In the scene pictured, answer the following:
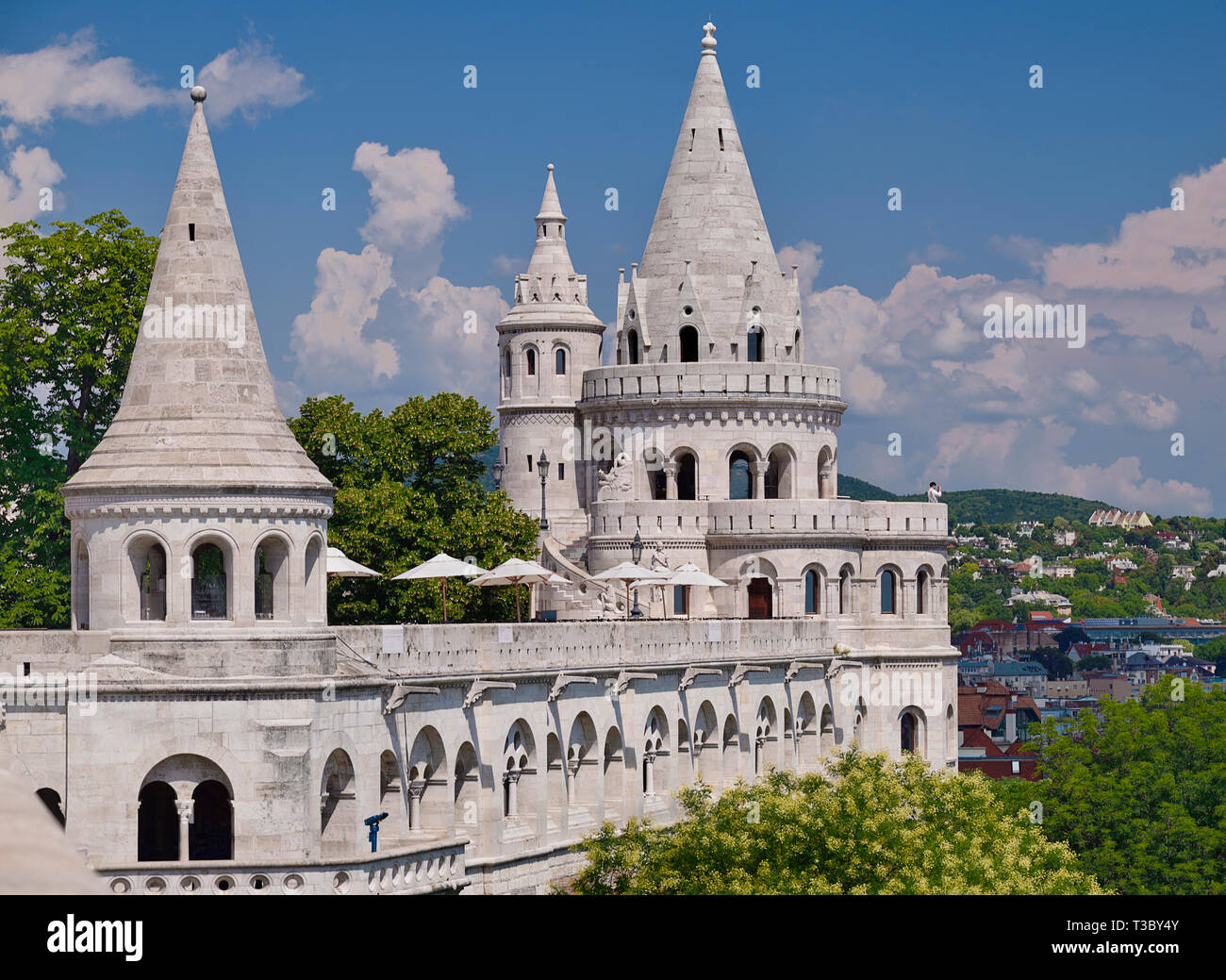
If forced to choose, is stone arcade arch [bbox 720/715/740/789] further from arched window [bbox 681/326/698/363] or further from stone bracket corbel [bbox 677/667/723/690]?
arched window [bbox 681/326/698/363]

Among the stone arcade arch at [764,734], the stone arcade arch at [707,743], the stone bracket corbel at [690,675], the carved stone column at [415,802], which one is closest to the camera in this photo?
the carved stone column at [415,802]

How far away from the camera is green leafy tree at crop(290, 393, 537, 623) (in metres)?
78.7

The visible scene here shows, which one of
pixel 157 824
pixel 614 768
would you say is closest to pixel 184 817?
pixel 157 824

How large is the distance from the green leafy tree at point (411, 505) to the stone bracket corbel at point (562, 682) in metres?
16.8

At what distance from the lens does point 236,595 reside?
46156 mm

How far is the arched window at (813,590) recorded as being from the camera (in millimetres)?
90050

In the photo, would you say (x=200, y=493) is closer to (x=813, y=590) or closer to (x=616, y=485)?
(x=616, y=485)

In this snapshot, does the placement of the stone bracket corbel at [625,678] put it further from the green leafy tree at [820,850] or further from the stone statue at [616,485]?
the stone statue at [616,485]

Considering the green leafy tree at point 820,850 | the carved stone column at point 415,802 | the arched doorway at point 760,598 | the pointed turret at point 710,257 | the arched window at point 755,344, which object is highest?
the pointed turret at point 710,257

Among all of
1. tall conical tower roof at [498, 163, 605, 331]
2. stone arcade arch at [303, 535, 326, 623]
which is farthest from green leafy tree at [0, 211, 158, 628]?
stone arcade arch at [303, 535, 326, 623]

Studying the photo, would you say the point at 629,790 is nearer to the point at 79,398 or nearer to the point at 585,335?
the point at 79,398

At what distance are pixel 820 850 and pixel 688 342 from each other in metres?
44.3

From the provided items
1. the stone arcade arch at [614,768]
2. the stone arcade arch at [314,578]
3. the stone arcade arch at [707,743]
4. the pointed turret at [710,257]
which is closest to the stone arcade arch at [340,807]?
the stone arcade arch at [314,578]
